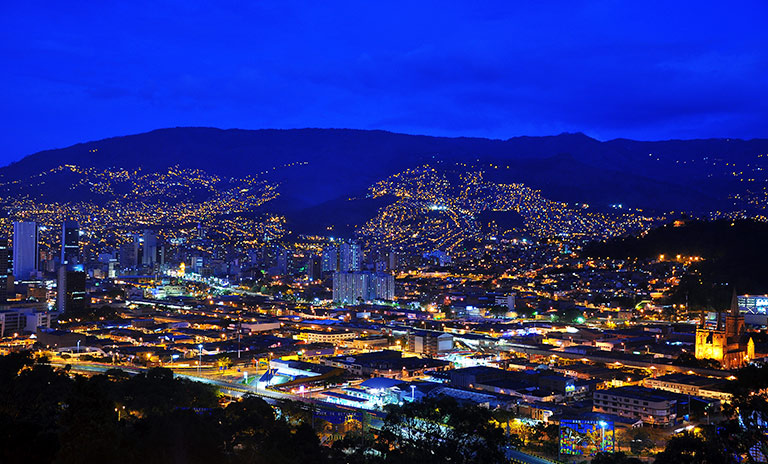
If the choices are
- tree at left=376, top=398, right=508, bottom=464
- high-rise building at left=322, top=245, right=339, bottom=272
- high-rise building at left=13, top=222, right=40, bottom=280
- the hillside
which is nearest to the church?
the hillside

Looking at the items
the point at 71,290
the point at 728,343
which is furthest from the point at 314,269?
the point at 728,343

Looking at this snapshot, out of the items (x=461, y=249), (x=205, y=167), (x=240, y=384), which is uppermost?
(x=205, y=167)

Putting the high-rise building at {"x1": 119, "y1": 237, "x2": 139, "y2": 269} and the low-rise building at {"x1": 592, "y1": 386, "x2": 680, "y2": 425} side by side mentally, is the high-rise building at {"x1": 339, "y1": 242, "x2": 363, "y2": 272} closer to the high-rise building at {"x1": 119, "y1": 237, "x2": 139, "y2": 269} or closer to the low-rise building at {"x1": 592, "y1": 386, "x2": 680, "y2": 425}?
the high-rise building at {"x1": 119, "y1": 237, "x2": 139, "y2": 269}

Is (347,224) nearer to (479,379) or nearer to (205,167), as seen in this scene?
(205,167)

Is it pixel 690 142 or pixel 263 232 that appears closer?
pixel 263 232

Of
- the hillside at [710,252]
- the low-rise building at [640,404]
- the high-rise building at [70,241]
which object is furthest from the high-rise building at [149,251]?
the low-rise building at [640,404]

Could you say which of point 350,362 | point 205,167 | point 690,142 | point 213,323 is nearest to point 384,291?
point 213,323
